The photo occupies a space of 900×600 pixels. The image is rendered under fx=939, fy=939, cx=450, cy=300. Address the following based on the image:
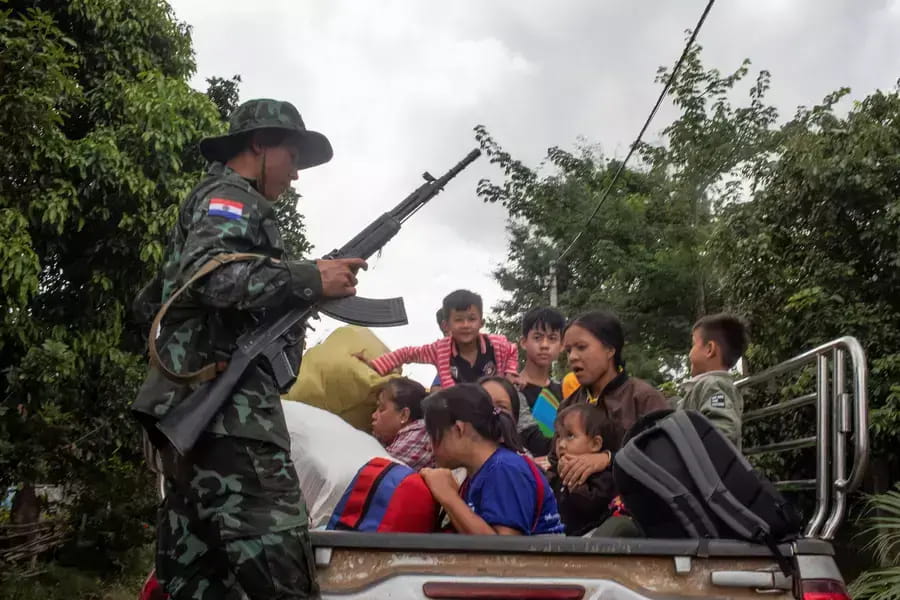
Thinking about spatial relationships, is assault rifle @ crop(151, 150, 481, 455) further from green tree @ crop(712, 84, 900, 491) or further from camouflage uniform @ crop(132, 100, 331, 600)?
green tree @ crop(712, 84, 900, 491)

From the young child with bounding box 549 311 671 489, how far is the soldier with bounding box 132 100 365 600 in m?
1.31

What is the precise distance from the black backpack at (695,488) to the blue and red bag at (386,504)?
56 centimetres

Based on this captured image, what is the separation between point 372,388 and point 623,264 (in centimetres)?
2038

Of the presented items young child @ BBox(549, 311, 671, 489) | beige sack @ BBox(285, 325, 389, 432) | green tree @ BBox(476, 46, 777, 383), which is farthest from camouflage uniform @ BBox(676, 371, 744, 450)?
green tree @ BBox(476, 46, 777, 383)

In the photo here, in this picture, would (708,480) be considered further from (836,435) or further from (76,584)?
(76,584)

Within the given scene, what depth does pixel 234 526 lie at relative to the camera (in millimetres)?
2219

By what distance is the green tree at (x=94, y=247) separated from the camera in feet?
24.9

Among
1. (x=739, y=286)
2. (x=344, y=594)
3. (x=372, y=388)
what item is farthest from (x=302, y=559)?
(x=739, y=286)

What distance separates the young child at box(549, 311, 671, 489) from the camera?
3459 mm

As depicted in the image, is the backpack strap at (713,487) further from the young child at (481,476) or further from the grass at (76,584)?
the grass at (76,584)

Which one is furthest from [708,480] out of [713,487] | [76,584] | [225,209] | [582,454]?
[76,584]

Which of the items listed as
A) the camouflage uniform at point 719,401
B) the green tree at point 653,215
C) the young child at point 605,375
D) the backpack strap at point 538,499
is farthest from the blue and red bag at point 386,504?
the green tree at point 653,215

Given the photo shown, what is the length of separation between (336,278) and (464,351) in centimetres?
234

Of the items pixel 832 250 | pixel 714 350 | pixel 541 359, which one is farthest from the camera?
pixel 832 250
